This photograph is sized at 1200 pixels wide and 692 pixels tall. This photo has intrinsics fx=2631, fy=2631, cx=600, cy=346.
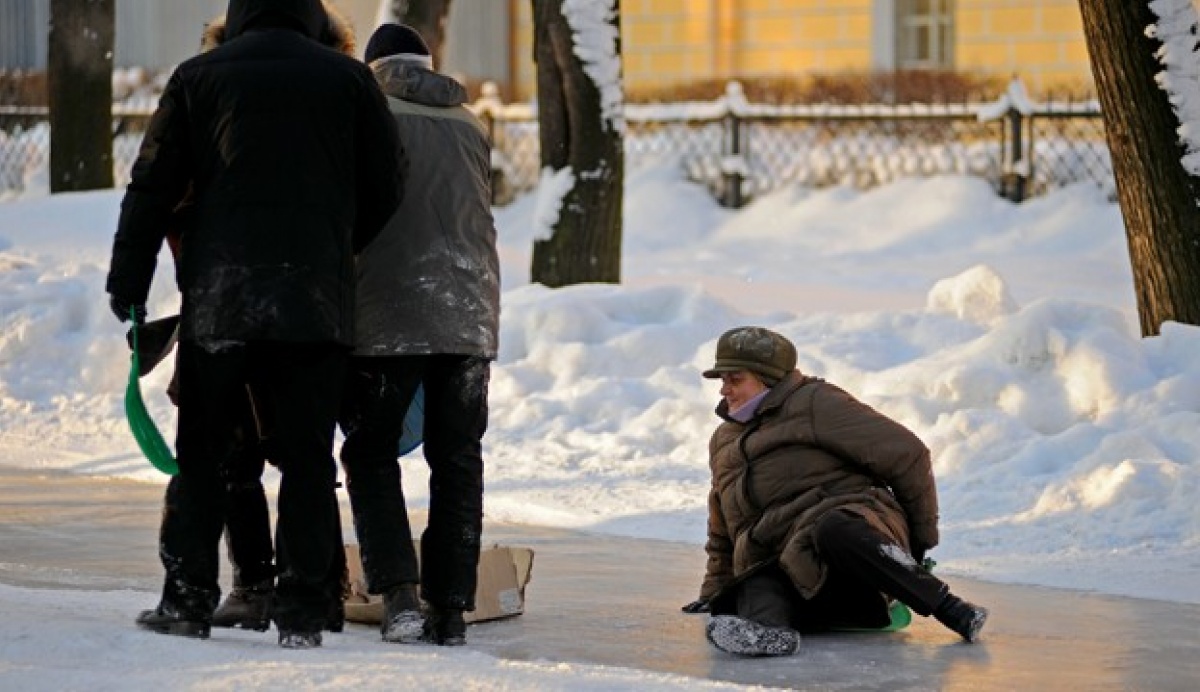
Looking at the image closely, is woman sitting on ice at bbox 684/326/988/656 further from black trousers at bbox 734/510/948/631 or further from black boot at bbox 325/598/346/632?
black boot at bbox 325/598/346/632

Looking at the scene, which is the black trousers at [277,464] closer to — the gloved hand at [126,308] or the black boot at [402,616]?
the gloved hand at [126,308]

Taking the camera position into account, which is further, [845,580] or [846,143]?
[846,143]

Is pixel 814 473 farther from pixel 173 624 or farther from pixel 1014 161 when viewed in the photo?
pixel 1014 161

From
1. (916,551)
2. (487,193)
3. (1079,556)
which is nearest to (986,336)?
(1079,556)

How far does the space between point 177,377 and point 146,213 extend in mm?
457

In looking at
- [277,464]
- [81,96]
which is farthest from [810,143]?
[277,464]

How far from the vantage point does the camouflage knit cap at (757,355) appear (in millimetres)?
7664

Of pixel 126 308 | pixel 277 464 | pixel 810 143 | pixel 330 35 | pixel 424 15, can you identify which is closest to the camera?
pixel 126 308

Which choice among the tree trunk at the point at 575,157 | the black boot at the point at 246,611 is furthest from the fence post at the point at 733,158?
the black boot at the point at 246,611

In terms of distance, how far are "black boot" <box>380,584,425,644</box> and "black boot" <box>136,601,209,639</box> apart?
0.54 metres

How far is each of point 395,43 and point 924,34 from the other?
959 inches

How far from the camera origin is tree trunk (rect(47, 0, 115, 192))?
1880 cm

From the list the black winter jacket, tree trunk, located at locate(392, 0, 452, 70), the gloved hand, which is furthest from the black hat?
tree trunk, located at locate(392, 0, 452, 70)

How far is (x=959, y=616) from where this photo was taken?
24.4ft
